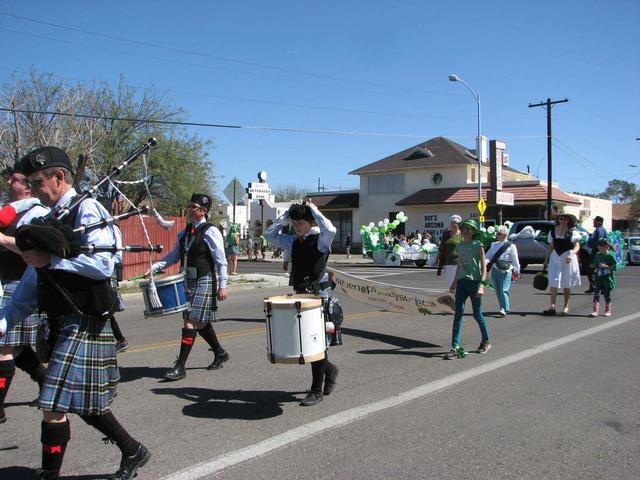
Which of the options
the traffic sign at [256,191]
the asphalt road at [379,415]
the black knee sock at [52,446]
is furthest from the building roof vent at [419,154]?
the black knee sock at [52,446]

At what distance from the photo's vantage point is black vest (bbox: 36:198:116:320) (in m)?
3.40

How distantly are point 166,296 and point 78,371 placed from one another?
2726 millimetres

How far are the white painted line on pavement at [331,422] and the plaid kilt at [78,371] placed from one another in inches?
31.3

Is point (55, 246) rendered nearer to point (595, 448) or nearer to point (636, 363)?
point (595, 448)

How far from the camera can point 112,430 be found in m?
3.56

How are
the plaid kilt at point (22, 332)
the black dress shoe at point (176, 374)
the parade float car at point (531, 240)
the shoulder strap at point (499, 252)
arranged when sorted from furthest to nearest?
the parade float car at point (531, 240) < the shoulder strap at point (499, 252) < the black dress shoe at point (176, 374) < the plaid kilt at point (22, 332)

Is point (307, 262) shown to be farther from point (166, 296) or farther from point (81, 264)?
point (81, 264)

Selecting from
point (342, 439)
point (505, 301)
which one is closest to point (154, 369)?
point (342, 439)

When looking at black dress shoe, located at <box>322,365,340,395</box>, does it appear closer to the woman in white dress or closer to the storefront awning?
the woman in white dress

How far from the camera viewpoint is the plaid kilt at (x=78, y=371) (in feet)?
11.1

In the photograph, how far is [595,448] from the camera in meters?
4.42

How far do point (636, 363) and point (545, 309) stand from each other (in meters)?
5.23

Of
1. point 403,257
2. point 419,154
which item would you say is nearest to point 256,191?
point 403,257

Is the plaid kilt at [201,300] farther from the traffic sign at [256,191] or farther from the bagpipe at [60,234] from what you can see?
the traffic sign at [256,191]
